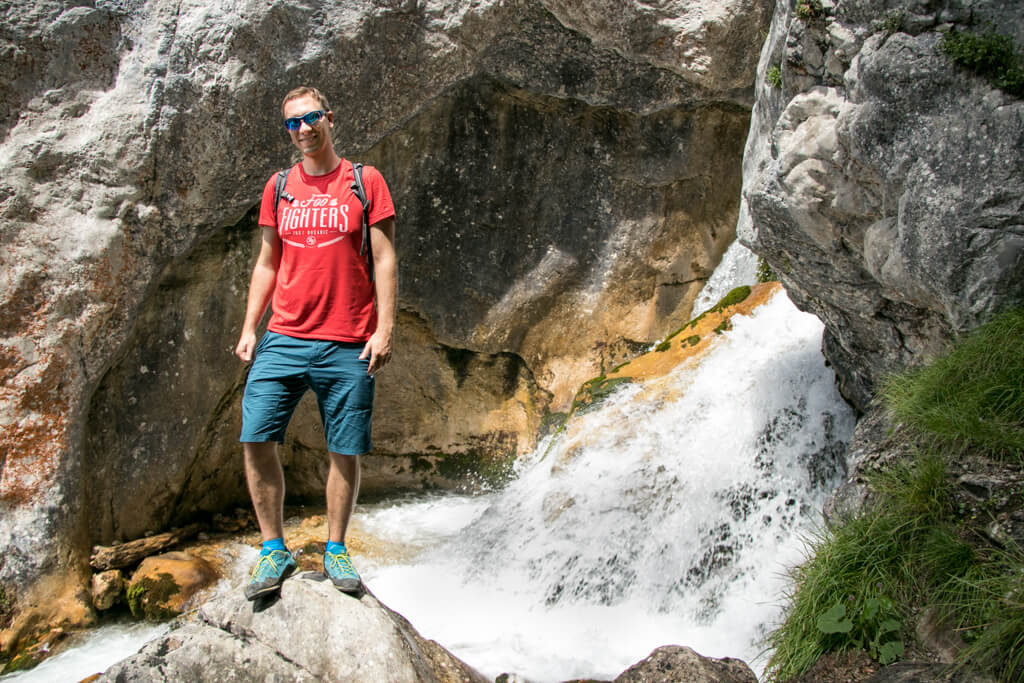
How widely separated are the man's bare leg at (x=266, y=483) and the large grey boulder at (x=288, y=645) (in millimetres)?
245

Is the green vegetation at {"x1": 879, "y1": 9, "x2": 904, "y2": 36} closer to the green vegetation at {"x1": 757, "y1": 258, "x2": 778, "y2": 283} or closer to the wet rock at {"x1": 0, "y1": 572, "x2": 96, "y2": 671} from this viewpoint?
the green vegetation at {"x1": 757, "y1": 258, "x2": 778, "y2": 283}

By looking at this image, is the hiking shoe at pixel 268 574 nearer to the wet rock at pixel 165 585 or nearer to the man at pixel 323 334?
the man at pixel 323 334

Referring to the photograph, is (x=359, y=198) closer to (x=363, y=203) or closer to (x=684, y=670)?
(x=363, y=203)

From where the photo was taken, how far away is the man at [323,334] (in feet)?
10.9

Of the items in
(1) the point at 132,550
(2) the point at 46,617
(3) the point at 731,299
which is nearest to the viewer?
(2) the point at 46,617

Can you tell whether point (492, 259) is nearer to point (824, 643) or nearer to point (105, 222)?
point (105, 222)

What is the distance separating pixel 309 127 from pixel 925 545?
3.13 metres

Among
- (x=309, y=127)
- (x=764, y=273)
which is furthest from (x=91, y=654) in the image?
(x=764, y=273)

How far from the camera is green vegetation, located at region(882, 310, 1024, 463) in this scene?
3.65 meters

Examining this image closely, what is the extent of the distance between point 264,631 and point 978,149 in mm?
3610

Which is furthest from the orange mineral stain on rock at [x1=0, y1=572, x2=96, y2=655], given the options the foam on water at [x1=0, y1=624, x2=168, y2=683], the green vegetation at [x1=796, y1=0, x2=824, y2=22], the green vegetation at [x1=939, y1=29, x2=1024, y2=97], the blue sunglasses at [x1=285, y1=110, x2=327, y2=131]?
the green vegetation at [x1=939, y1=29, x2=1024, y2=97]

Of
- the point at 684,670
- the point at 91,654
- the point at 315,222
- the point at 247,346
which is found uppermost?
the point at 315,222

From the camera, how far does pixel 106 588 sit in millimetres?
6148

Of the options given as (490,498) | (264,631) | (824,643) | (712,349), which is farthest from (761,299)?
(264,631)
